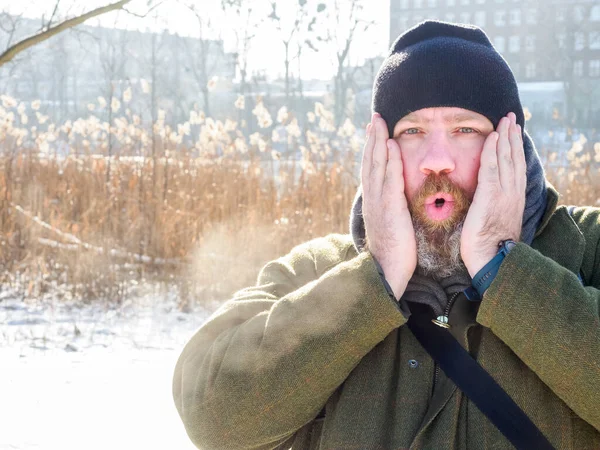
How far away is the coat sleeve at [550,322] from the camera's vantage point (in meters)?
1.44

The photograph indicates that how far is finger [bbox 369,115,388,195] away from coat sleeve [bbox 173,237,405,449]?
193mm

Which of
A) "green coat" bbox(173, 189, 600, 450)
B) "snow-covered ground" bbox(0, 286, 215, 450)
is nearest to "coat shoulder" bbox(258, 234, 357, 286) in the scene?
"green coat" bbox(173, 189, 600, 450)

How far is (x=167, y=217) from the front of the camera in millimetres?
6035

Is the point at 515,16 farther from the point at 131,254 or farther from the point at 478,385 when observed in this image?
the point at 478,385

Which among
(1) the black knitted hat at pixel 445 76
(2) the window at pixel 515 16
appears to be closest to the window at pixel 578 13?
(2) the window at pixel 515 16

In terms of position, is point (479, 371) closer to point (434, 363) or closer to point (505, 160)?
point (434, 363)

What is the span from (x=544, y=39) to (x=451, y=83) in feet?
144

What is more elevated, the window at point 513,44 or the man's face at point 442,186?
the window at point 513,44

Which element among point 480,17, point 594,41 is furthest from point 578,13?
point 480,17

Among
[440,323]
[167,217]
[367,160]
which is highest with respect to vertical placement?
[367,160]

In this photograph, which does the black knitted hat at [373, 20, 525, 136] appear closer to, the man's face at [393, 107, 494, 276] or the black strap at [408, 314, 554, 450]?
the man's face at [393, 107, 494, 276]

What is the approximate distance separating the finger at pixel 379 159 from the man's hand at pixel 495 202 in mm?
228

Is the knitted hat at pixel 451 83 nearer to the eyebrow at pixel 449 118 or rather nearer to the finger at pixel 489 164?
the eyebrow at pixel 449 118

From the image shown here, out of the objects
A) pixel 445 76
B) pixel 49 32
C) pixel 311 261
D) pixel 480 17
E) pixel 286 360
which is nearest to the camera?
pixel 286 360
